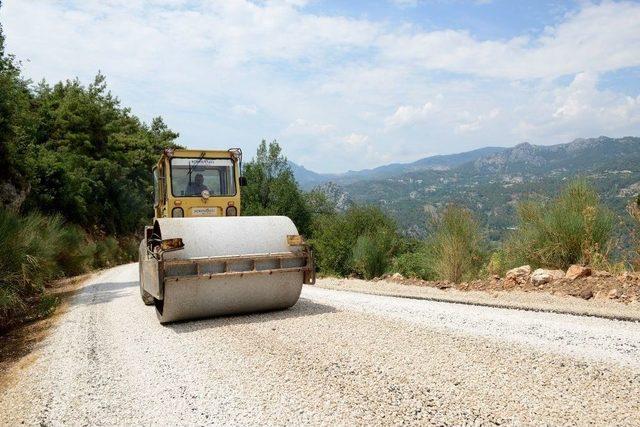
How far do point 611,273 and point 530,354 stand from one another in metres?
4.98

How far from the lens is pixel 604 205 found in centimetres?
961

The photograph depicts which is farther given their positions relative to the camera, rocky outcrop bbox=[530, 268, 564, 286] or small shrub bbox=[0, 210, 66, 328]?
small shrub bbox=[0, 210, 66, 328]

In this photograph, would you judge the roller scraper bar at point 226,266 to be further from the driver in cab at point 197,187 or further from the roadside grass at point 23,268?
the roadside grass at point 23,268

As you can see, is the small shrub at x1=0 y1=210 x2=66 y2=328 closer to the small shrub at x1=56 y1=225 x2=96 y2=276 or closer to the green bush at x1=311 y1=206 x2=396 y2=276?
the small shrub at x1=56 y1=225 x2=96 y2=276

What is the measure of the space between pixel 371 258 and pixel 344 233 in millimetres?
4870

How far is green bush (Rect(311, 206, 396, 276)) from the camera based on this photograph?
1948 centimetres

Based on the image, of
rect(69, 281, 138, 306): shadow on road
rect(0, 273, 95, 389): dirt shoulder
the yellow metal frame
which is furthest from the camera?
rect(69, 281, 138, 306): shadow on road

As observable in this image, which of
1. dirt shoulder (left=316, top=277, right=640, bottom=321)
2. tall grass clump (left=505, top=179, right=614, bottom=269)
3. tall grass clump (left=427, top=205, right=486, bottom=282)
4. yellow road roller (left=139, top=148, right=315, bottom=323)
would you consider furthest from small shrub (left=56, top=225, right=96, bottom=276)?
tall grass clump (left=505, top=179, right=614, bottom=269)

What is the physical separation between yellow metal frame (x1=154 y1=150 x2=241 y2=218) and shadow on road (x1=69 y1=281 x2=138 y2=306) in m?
2.78

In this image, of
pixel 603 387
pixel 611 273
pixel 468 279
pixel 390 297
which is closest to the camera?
pixel 603 387

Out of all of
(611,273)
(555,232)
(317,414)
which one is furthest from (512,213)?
(317,414)

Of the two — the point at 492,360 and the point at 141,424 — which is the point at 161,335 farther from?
the point at 492,360

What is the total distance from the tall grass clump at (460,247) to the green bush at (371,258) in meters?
4.74

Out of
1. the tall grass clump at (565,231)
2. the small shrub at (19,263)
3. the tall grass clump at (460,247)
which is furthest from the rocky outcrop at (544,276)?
the small shrub at (19,263)
